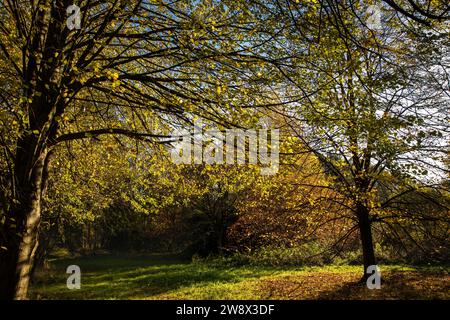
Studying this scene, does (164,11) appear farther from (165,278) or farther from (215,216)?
(215,216)

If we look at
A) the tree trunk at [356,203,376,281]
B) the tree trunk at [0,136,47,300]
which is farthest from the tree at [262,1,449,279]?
the tree trunk at [0,136,47,300]

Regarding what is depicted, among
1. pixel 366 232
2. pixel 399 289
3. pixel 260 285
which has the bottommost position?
pixel 260 285

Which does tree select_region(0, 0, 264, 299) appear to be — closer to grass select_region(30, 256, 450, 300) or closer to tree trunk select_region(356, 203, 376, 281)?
grass select_region(30, 256, 450, 300)

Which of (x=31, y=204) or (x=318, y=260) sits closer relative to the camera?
(x=31, y=204)

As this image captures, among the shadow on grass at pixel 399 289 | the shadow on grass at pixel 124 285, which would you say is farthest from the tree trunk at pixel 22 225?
the shadow on grass at pixel 399 289

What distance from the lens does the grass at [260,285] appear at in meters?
9.80

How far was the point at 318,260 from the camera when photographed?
53.1 ft

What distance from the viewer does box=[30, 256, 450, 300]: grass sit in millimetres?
9797

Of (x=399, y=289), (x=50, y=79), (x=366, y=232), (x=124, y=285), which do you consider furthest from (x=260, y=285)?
(x=50, y=79)

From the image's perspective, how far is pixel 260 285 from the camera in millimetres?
11719

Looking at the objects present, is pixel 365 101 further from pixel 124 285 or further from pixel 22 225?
pixel 124 285
